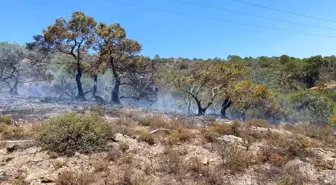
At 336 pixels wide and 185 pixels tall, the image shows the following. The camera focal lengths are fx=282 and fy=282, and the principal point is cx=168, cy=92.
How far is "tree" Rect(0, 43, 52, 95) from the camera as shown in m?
26.1

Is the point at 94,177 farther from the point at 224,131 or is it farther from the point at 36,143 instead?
the point at 224,131

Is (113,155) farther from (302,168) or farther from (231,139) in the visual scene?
(302,168)

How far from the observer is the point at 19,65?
27.2 metres

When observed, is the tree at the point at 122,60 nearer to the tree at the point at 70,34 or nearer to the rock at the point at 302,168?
the tree at the point at 70,34

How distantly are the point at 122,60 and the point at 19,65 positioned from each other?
1098 centimetres

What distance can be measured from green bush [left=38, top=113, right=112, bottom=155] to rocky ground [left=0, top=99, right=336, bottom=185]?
0.89 ft

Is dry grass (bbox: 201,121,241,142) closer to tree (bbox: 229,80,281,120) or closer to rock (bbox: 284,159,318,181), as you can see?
rock (bbox: 284,159,318,181)

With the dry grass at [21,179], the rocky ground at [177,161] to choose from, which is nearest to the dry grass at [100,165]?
the rocky ground at [177,161]

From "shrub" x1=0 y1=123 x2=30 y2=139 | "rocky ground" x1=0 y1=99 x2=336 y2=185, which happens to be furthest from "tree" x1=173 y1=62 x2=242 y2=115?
"shrub" x1=0 y1=123 x2=30 y2=139

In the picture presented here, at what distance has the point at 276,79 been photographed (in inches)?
1548

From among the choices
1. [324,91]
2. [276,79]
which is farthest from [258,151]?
[276,79]

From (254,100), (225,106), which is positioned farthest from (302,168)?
(254,100)

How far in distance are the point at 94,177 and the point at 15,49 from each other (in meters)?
24.6

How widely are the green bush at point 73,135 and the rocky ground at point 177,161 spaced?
27 centimetres
